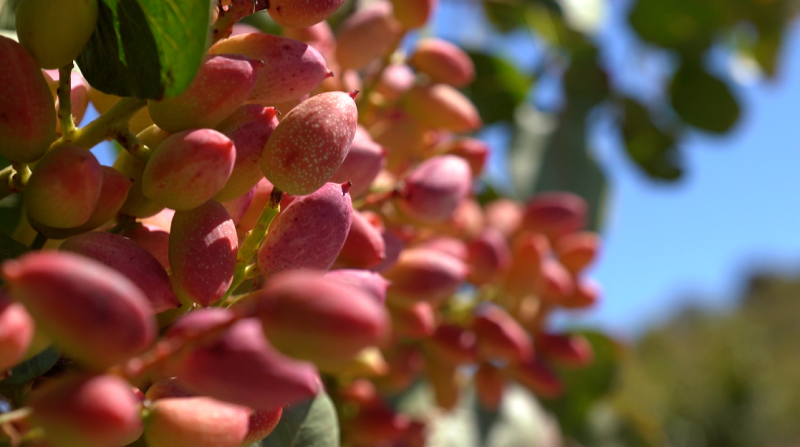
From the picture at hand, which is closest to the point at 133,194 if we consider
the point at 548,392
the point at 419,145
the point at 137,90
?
the point at 137,90

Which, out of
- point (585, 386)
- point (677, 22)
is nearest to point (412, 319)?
point (585, 386)

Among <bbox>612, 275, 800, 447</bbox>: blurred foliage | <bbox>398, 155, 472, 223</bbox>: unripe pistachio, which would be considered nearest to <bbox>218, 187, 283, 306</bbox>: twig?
<bbox>398, 155, 472, 223</bbox>: unripe pistachio

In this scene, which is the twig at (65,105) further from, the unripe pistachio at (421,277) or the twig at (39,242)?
the unripe pistachio at (421,277)

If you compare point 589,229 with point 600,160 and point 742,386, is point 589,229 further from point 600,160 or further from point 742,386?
point 742,386

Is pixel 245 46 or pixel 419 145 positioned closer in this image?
pixel 245 46

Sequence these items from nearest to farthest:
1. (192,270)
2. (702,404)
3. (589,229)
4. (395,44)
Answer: (192,270)
(395,44)
(589,229)
(702,404)

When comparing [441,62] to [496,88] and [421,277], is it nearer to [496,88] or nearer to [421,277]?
[421,277]
